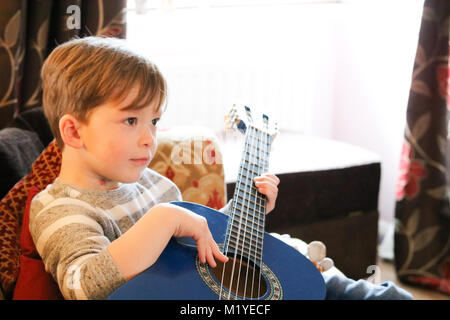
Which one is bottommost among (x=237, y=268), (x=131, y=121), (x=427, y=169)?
(x=427, y=169)

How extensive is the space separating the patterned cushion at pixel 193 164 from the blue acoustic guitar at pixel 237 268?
31cm

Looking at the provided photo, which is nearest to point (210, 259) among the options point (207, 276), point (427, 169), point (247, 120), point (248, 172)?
point (207, 276)

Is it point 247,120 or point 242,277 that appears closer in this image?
point 242,277

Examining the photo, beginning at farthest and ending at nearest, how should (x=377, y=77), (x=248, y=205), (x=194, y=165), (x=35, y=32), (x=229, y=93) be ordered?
(x=377, y=77) < (x=229, y=93) < (x=35, y=32) < (x=194, y=165) < (x=248, y=205)

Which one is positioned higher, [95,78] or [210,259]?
[95,78]

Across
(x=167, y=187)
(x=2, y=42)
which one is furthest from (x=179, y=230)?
(x=2, y=42)

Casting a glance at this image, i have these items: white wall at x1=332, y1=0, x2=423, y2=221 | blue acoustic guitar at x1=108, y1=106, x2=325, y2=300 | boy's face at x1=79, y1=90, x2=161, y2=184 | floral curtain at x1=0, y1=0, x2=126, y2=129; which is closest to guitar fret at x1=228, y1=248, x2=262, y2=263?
blue acoustic guitar at x1=108, y1=106, x2=325, y2=300

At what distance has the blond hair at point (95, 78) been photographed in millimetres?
898

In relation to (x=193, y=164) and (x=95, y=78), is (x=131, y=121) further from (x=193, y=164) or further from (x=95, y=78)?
(x=193, y=164)

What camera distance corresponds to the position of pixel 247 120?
1194mm

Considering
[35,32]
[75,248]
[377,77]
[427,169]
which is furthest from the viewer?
[377,77]

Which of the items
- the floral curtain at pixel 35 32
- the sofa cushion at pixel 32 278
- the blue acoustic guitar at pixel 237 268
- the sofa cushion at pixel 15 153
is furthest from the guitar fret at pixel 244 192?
the floral curtain at pixel 35 32

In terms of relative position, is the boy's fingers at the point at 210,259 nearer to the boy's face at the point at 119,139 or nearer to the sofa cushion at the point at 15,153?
the boy's face at the point at 119,139

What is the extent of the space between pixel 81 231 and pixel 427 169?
147 centimetres
